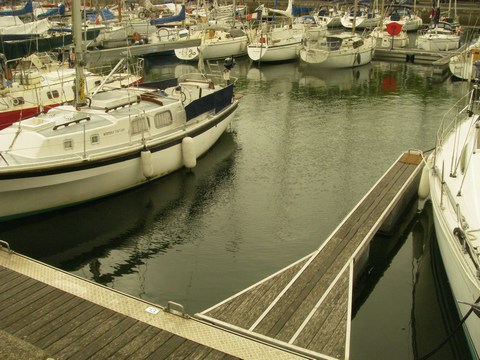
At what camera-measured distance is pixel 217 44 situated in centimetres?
4644

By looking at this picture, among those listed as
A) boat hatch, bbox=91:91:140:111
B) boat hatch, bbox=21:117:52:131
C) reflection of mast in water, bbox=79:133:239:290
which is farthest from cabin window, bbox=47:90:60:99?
reflection of mast in water, bbox=79:133:239:290

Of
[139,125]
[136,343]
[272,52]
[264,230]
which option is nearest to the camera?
[136,343]

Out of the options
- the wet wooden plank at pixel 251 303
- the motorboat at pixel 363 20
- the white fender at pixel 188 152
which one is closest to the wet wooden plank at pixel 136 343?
the wet wooden plank at pixel 251 303

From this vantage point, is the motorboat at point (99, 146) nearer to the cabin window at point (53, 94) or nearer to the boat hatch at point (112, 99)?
the boat hatch at point (112, 99)

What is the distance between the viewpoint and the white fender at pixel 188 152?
19.8 meters

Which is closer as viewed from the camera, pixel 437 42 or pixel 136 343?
pixel 136 343

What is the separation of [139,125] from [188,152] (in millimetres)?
2157

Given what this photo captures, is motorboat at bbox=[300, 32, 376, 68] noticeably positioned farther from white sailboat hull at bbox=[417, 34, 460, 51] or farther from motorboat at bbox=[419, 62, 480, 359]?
motorboat at bbox=[419, 62, 480, 359]

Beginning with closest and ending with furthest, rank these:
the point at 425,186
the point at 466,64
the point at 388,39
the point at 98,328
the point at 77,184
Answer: the point at 98,328 → the point at 425,186 → the point at 77,184 → the point at 466,64 → the point at 388,39

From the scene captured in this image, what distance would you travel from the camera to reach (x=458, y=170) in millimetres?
13859

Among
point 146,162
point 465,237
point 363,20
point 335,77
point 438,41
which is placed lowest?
point 146,162

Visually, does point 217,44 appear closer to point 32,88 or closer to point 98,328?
point 32,88

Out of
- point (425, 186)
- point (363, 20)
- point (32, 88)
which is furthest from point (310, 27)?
point (425, 186)

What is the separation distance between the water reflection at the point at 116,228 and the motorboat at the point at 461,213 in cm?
724
